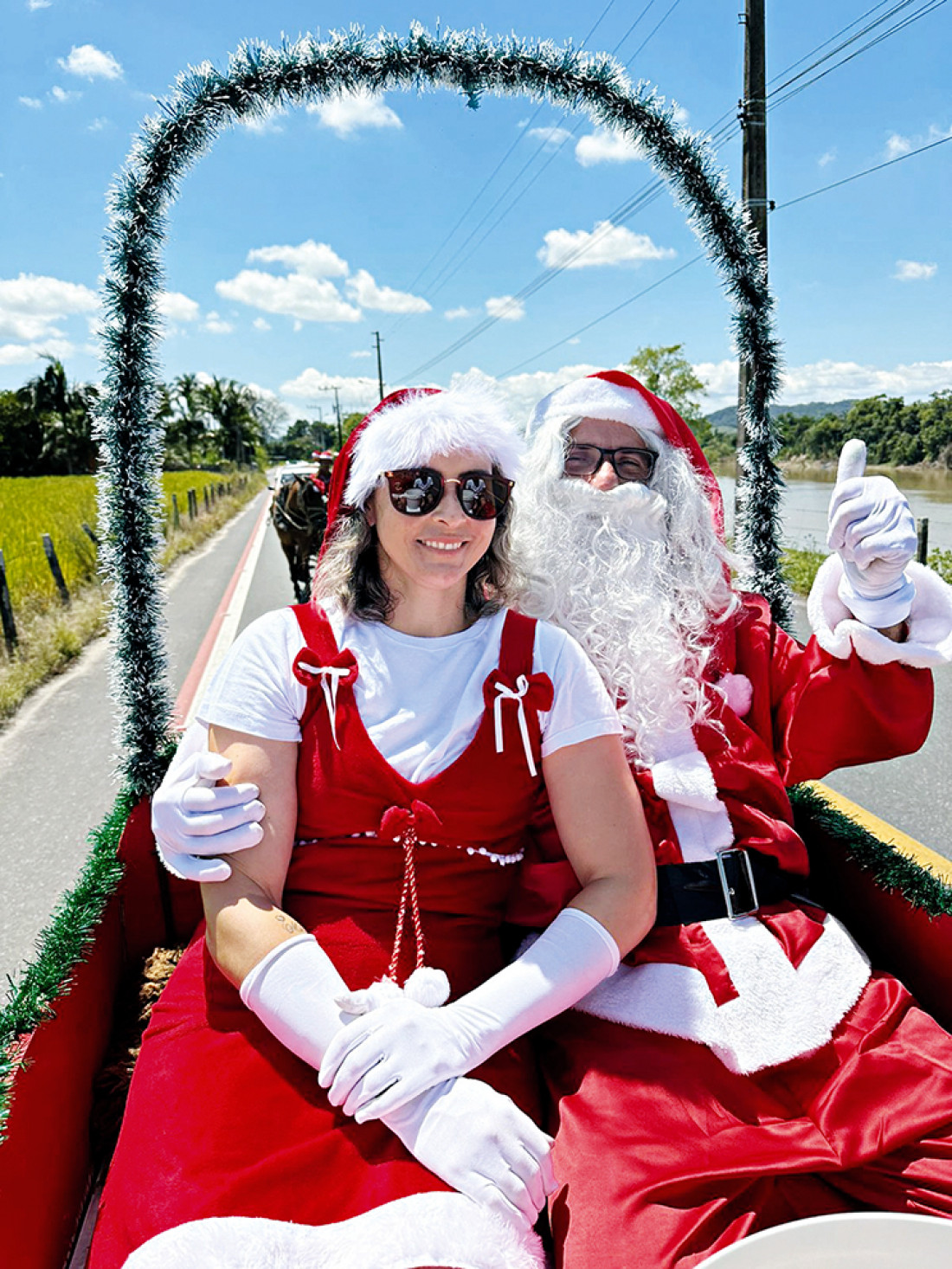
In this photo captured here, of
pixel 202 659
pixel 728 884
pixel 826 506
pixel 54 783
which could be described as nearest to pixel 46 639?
pixel 202 659

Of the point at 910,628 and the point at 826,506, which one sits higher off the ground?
the point at 826,506

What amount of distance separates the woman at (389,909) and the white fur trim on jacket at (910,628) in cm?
59

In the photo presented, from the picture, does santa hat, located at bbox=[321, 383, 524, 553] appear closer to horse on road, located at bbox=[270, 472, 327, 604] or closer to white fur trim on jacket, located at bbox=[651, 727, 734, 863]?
white fur trim on jacket, located at bbox=[651, 727, 734, 863]

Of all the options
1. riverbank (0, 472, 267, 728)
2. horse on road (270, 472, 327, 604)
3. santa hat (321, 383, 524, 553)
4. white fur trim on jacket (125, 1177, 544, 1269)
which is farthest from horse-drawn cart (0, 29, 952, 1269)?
horse on road (270, 472, 327, 604)

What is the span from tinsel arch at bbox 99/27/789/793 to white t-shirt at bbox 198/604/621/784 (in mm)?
579

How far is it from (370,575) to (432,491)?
284mm

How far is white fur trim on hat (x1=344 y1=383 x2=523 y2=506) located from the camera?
69.6 inches

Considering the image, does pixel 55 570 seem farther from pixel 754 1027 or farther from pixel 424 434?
pixel 754 1027

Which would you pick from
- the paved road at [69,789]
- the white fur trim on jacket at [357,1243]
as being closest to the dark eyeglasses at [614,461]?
the white fur trim on jacket at [357,1243]

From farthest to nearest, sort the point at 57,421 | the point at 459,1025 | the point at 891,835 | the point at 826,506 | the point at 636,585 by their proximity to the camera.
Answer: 1. the point at 57,421
2. the point at 826,506
3. the point at 891,835
4. the point at 636,585
5. the point at 459,1025

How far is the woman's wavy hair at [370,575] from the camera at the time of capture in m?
1.89

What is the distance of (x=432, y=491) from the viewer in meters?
1.74

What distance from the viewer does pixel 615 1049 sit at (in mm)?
1569

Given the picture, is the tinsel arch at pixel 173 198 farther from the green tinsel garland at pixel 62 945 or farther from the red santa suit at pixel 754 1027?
the red santa suit at pixel 754 1027
